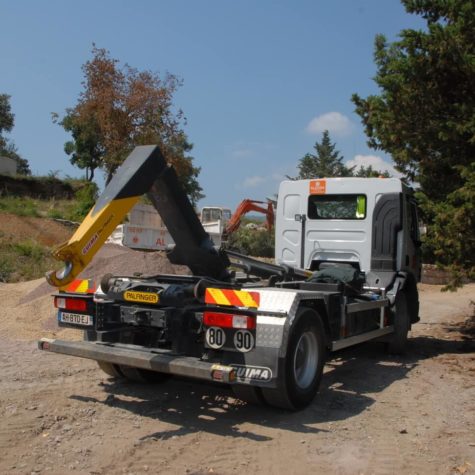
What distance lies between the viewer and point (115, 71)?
98.1ft

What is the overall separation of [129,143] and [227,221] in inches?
333

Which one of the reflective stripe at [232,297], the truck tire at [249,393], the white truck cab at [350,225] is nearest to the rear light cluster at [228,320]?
the reflective stripe at [232,297]

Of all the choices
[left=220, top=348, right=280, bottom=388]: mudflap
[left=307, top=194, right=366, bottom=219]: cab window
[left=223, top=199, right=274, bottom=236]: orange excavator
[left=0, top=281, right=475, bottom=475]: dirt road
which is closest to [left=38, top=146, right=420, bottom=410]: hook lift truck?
[left=220, top=348, right=280, bottom=388]: mudflap

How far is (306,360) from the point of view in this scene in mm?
5484

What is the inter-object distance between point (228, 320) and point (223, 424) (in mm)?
966

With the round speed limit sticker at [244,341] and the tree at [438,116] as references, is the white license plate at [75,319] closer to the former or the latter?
the round speed limit sticker at [244,341]

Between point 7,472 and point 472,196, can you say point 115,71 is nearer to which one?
point 472,196

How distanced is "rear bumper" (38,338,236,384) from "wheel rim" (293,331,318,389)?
95 cm

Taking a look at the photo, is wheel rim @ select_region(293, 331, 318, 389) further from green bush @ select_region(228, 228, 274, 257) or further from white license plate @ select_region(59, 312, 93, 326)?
green bush @ select_region(228, 228, 274, 257)

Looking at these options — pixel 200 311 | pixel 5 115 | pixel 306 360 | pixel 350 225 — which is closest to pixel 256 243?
pixel 350 225

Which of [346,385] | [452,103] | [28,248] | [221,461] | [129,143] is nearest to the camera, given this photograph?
[221,461]

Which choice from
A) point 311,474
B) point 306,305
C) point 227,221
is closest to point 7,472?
point 311,474

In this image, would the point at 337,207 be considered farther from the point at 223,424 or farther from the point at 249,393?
the point at 223,424

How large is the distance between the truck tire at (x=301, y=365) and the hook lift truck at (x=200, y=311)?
0.03 ft
